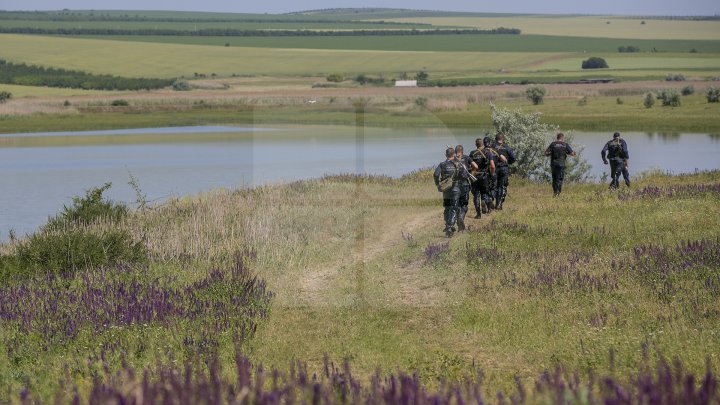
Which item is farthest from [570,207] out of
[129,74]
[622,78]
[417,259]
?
[129,74]

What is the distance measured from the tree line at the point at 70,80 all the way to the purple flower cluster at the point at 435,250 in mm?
97360

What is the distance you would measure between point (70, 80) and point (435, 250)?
343 feet

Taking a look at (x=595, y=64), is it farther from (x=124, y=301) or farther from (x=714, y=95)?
(x=124, y=301)

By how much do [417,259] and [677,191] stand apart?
10620 millimetres

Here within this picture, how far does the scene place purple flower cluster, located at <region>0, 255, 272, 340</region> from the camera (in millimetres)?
12906

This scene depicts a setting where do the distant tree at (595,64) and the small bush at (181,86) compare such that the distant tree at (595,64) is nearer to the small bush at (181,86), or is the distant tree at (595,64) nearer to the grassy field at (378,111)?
the grassy field at (378,111)

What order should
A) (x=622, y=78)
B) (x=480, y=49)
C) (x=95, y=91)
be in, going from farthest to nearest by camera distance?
(x=480, y=49) → (x=622, y=78) → (x=95, y=91)

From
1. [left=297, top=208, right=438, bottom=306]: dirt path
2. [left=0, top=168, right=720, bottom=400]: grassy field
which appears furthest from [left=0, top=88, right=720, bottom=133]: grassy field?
[left=297, top=208, right=438, bottom=306]: dirt path

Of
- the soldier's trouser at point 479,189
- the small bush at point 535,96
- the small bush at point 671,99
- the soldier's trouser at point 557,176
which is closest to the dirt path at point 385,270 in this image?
the soldier's trouser at point 479,189

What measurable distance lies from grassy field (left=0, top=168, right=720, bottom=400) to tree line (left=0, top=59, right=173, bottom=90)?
89.5 m

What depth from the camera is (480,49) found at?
195m

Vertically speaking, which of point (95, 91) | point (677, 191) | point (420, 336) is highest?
point (95, 91)

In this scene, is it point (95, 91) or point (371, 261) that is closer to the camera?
point (371, 261)

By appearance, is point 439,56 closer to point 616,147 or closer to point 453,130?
point 453,130
